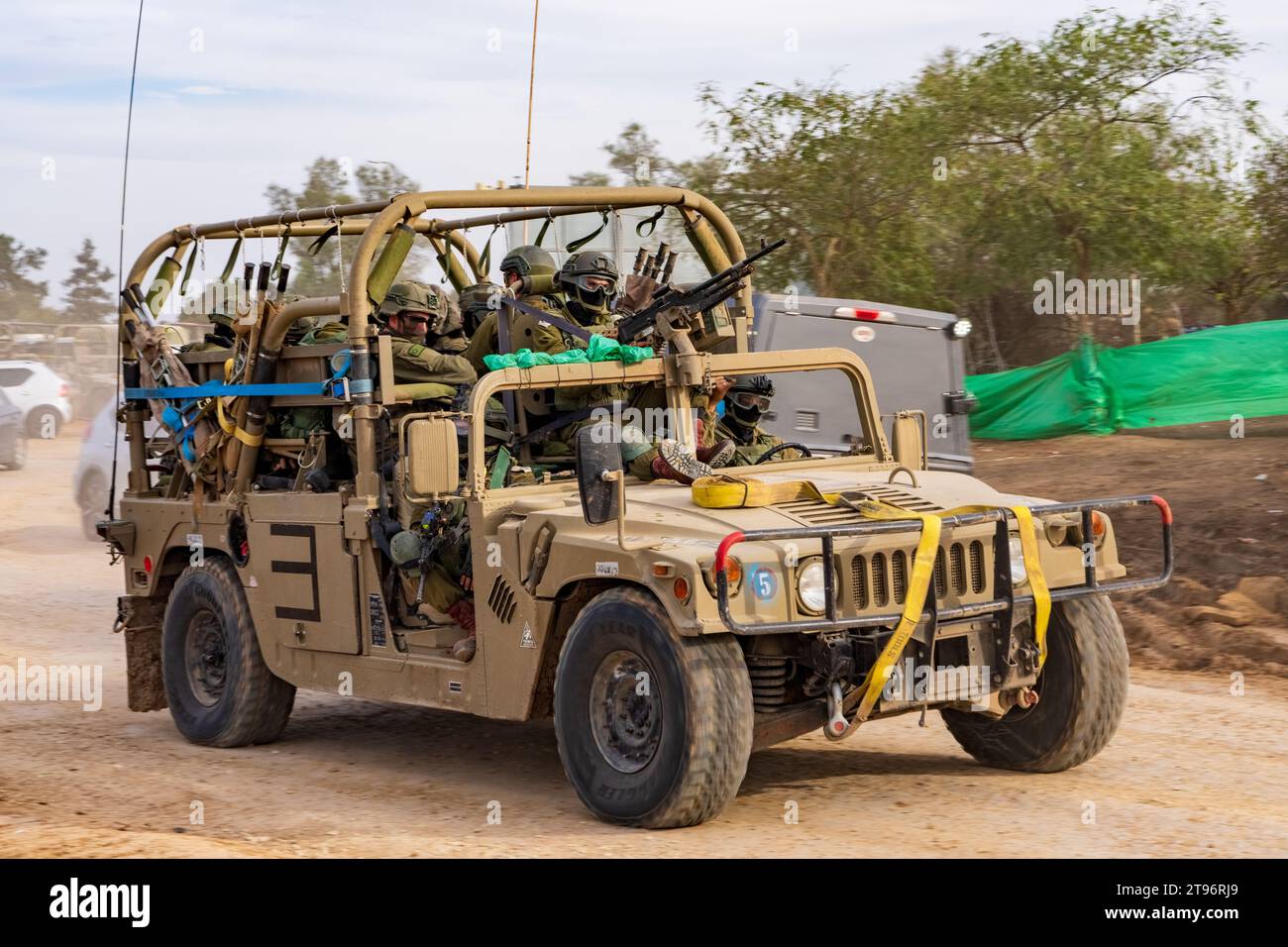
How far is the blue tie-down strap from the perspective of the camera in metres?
7.69

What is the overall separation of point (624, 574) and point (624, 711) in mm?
573

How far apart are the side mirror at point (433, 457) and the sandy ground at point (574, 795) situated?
4.37 ft

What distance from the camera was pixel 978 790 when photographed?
22.8 feet

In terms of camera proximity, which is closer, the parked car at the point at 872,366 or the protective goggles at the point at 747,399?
the protective goggles at the point at 747,399

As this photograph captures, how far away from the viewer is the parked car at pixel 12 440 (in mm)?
23391

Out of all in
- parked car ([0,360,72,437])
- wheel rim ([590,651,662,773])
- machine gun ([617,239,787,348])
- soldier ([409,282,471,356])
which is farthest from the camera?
parked car ([0,360,72,437])

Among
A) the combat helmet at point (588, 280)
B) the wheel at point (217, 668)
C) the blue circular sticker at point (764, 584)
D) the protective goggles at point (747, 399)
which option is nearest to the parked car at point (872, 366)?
the protective goggles at point (747, 399)

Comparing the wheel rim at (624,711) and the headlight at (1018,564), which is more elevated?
the headlight at (1018,564)

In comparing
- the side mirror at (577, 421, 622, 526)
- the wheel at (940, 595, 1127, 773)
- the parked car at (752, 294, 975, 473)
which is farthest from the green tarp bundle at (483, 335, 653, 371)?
the parked car at (752, 294, 975, 473)

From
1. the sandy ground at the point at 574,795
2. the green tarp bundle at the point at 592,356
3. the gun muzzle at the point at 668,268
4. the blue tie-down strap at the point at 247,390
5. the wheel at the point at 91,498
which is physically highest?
the gun muzzle at the point at 668,268

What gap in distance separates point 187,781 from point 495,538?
2139 millimetres

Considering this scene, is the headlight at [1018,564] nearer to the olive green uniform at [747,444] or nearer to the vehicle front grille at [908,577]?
the vehicle front grille at [908,577]

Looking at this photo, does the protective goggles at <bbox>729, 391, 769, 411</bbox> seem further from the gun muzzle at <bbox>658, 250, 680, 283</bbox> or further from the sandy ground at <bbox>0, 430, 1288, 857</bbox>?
the sandy ground at <bbox>0, 430, 1288, 857</bbox>

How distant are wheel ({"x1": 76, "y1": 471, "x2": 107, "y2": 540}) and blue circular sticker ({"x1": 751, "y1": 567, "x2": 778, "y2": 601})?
13410mm
